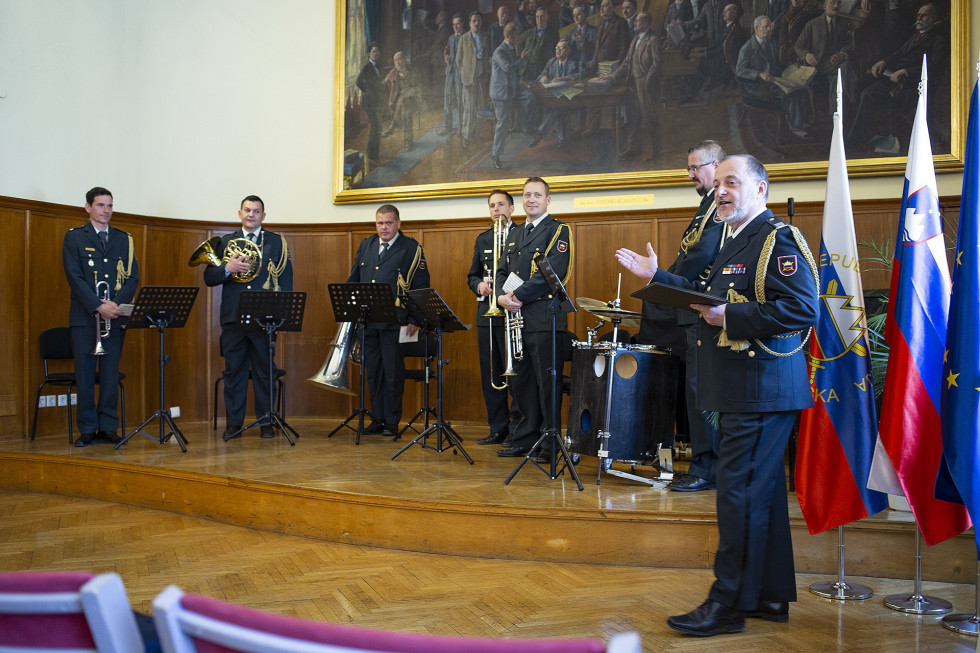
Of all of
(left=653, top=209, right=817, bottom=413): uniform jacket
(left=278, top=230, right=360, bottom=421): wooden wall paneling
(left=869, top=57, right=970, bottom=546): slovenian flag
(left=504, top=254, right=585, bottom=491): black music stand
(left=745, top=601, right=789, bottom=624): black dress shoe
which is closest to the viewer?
(left=653, top=209, right=817, bottom=413): uniform jacket

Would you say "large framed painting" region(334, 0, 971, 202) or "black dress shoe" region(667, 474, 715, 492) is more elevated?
"large framed painting" region(334, 0, 971, 202)

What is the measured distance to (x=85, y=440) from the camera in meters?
6.53

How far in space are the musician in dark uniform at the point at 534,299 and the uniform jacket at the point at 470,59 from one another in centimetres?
267

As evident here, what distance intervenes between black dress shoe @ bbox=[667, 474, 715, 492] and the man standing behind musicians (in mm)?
1774

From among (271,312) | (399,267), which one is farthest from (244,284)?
(399,267)

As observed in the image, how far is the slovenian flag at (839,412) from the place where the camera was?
3.74 m

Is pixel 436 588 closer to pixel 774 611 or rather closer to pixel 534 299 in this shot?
pixel 774 611

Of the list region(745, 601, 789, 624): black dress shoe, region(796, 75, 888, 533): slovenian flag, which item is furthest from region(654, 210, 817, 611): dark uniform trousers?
region(796, 75, 888, 533): slovenian flag

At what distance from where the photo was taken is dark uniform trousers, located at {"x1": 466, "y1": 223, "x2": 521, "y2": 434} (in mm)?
6260

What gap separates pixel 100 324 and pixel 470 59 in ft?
13.8

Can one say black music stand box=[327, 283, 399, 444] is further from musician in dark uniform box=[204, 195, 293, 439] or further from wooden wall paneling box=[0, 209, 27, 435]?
wooden wall paneling box=[0, 209, 27, 435]

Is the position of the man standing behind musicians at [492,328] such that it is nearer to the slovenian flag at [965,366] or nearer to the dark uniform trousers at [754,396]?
the dark uniform trousers at [754,396]

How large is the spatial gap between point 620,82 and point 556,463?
398cm

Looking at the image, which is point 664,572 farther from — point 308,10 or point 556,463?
point 308,10
